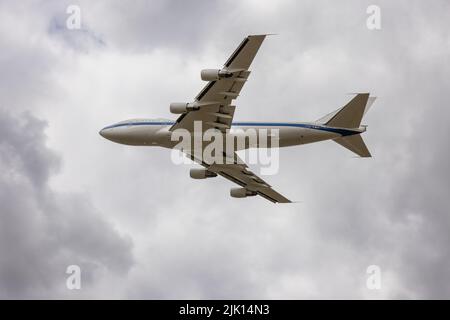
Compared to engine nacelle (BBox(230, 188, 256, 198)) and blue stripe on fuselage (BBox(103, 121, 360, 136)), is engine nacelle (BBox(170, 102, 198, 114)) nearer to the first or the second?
blue stripe on fuselage (BBox(103, 121, 360, 136))

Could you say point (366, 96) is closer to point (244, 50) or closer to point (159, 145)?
point (244, 50)

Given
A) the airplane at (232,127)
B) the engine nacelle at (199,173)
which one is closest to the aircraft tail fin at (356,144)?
the airplane at (232,127)

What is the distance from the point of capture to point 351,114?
252ft

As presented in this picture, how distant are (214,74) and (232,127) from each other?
11.3 m

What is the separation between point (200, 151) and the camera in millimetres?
81188

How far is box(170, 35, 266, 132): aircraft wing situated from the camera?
6775 cm

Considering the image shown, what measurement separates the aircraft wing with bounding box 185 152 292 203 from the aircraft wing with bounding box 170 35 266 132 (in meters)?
6.01

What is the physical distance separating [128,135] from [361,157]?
2146cm

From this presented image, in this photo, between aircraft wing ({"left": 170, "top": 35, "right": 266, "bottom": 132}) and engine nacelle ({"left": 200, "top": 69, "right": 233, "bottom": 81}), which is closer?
aircraft wing ({"left": 170, "top": 35, "right": 266, "bottom": 132})

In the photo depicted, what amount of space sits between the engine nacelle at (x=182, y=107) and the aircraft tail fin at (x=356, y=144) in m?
13.4

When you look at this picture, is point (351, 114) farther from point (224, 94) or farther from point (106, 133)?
point (106, 133)

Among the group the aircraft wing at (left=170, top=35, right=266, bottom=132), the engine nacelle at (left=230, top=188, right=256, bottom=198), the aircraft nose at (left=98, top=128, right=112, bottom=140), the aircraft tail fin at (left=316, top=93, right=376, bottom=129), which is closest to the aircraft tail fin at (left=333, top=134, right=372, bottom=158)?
the aircraft tail fin at (left=316, top=93, right=376, bottom=129)

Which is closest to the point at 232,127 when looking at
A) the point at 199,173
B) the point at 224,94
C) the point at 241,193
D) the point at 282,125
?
the point at 282,125
